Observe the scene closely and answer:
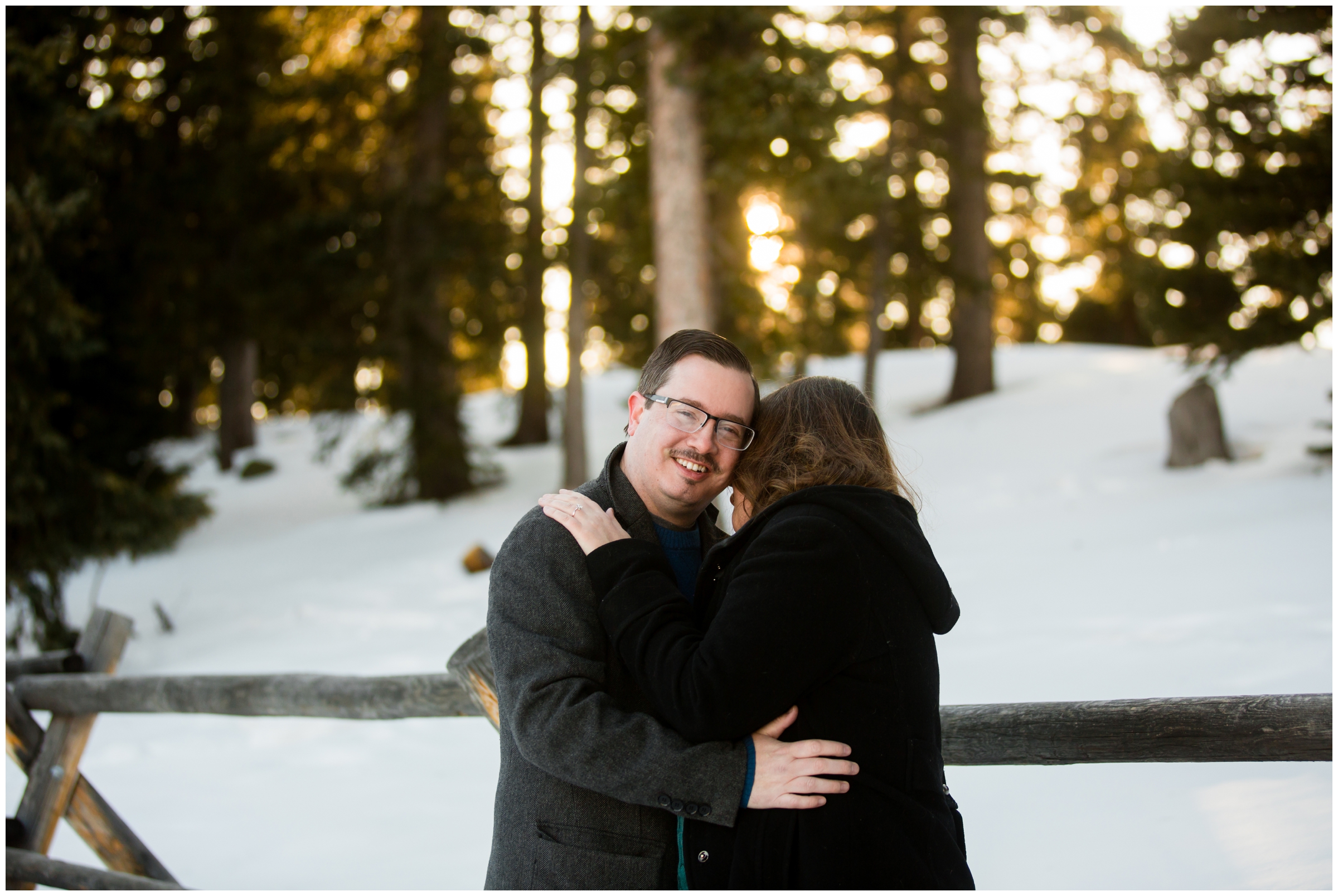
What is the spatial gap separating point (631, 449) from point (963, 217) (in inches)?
719

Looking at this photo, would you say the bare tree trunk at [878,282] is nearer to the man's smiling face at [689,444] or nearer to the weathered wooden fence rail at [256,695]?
the weathered wooden fence rail at [256,695]

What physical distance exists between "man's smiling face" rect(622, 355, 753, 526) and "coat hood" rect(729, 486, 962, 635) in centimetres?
31

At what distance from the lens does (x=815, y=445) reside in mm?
2227

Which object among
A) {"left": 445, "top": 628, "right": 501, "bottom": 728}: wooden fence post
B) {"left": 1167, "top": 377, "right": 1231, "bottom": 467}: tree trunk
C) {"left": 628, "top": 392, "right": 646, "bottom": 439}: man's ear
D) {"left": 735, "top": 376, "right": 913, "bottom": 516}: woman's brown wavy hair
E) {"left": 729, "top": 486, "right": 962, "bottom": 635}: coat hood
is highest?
{"left": 1167, "top": 377, "right": 1231, "bottom": 467}: tree trunk

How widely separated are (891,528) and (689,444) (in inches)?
22.1

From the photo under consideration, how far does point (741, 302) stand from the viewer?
1255cm

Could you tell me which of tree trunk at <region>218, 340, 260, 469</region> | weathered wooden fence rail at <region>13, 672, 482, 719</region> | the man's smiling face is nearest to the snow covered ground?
the man's smiling face

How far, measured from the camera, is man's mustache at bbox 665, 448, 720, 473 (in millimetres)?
2422

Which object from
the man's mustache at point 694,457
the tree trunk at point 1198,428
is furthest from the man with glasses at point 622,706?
the tree trunk at point 1198,428

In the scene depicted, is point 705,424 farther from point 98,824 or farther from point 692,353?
point 98,824

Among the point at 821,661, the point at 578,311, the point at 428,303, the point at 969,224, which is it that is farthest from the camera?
the point at 969,224

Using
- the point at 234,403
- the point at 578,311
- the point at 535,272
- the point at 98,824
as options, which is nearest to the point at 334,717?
the point at 98,824

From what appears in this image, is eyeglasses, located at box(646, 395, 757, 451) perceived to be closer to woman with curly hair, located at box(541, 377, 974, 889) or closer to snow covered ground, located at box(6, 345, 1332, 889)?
woman with curly hair, located at box(541, 377, 974, 889)

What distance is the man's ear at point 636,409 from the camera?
2551 millimetres
